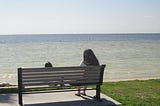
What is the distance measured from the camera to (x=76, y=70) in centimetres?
806

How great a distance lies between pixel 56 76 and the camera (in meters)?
7.86

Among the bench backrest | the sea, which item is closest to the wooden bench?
the bench backrest

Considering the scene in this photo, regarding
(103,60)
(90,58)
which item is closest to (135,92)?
(90,58)

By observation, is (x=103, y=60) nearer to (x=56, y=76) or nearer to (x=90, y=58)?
(x=90, y=58)

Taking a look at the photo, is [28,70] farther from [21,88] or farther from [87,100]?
[87,100]

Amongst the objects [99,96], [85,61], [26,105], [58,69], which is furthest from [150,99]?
[26,105]

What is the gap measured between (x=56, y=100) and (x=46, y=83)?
0.79 meters

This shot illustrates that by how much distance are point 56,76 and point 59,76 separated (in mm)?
76

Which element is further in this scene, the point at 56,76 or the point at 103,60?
the point at 103,60

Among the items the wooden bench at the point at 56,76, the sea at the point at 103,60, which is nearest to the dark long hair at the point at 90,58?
the wooden bench at the point at 56,76

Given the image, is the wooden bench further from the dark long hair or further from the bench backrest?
the dark long hair

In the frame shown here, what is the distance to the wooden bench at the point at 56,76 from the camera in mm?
7630

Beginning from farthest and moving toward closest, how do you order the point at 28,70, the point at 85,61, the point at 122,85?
the point at 122,85, the point at 85,61, the point at 28,70

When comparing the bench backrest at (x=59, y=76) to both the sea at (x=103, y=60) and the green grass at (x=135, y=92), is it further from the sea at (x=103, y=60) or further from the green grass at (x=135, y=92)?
the sea at (x=103, y=60)
